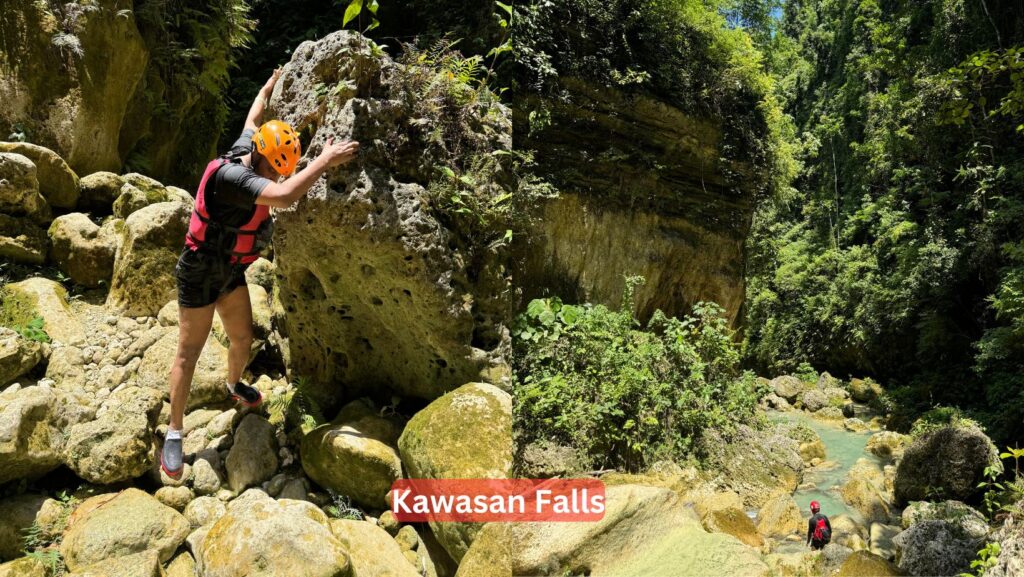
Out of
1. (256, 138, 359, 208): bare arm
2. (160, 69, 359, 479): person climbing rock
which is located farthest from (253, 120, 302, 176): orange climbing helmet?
(256, 138, 359, 208): bare arm

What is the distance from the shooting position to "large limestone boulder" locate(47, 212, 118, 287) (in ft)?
17.2

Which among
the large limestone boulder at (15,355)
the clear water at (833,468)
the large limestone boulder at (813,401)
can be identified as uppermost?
the large limestone boulder at (15,355)

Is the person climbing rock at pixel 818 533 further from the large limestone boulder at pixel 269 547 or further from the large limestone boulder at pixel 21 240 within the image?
the large limestone boulder at pixel 21 240

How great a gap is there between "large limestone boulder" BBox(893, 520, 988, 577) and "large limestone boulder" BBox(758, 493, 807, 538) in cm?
102

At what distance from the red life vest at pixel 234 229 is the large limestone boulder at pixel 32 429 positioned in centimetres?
152

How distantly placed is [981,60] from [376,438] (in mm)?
5376

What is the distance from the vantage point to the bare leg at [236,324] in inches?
164

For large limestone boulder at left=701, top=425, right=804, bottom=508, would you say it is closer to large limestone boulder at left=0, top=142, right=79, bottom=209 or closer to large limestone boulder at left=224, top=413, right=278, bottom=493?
large limestone boulder at left=224, top=413, right=278, bottom=493

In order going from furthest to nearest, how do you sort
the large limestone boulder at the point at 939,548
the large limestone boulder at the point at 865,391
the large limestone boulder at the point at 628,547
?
the large limestone boulder at the point at 865,391, the large limestone boulder at the point at 939,548, the large limestone boulder at the point at 628,547

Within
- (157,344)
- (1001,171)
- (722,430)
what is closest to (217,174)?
(157,344)

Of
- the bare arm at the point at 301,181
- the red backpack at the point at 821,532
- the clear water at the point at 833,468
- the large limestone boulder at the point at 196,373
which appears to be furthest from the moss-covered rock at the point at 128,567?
the clear water at the point at 833,468

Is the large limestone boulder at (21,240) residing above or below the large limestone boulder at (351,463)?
above

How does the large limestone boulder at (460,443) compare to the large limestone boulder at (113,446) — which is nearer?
the large limestone boulder at (113,446)

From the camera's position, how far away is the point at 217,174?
3461mm
